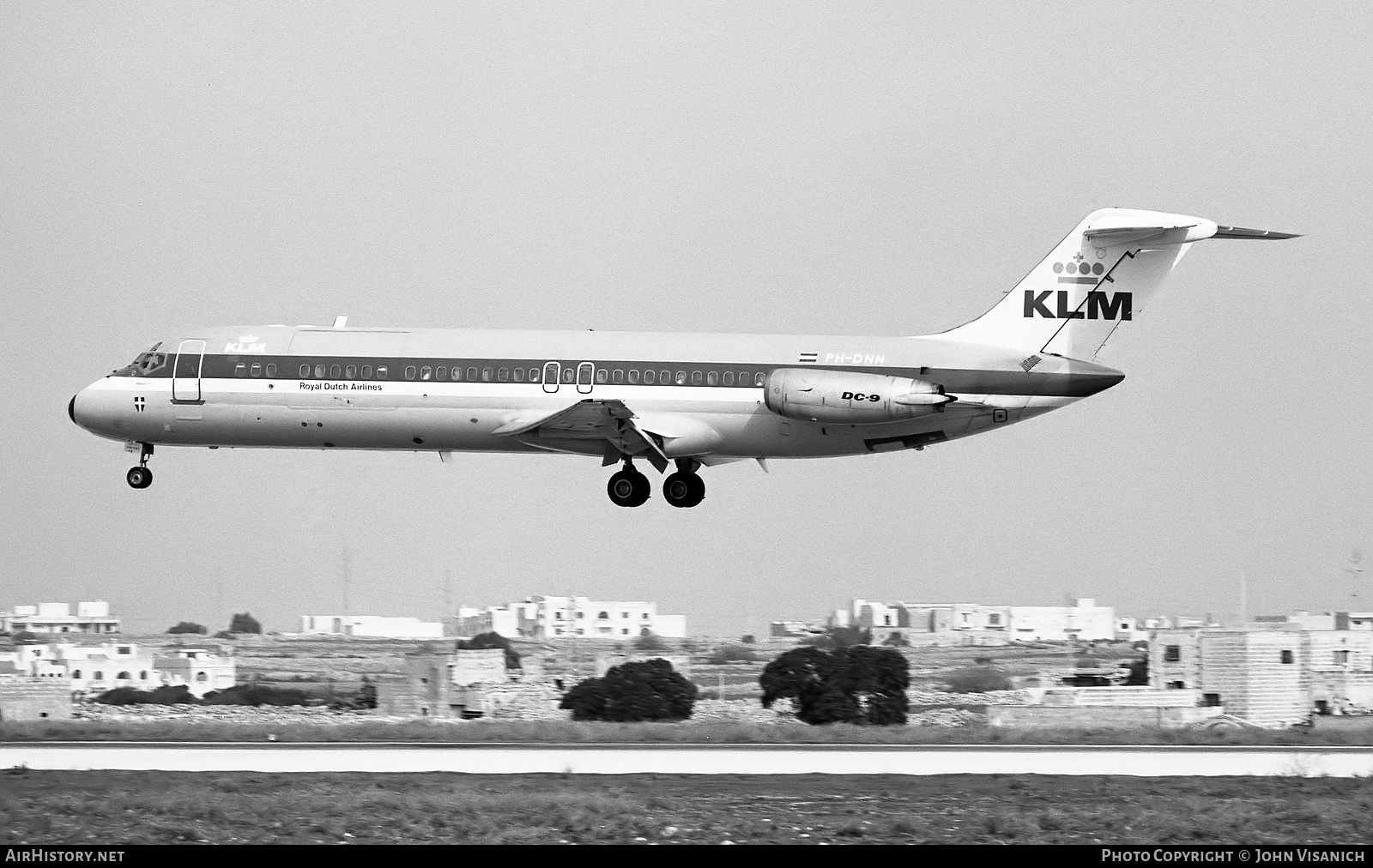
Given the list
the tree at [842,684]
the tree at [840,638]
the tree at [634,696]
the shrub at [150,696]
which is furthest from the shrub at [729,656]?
the shrub at [150,696]

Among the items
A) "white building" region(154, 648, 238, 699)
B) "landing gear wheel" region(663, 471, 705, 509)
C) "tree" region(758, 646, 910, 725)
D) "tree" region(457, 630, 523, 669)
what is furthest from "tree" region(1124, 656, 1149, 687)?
"white building" region(154, 648, 238, 699)

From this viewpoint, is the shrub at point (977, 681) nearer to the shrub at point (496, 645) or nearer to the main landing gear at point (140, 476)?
the shrub at point (496, 645)

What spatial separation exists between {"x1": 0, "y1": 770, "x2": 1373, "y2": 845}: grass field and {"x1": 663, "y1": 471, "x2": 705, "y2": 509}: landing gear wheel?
952cm

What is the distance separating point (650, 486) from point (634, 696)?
16.3 metres

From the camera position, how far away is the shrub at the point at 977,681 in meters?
67.0

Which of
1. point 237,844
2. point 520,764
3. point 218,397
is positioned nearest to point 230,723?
point 218,397

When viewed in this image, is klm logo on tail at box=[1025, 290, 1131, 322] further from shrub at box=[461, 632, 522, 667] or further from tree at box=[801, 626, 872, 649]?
shrub at box=[461, 632, 522, 667]

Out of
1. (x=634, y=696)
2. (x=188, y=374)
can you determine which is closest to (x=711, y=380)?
(x=188, y=374)

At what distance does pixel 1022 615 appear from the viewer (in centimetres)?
9756

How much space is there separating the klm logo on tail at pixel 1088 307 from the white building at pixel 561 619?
47053mm

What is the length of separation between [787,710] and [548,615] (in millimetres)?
32603

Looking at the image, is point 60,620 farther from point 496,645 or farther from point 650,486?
point 650,486

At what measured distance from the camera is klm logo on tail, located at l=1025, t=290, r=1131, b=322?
39656 mm
